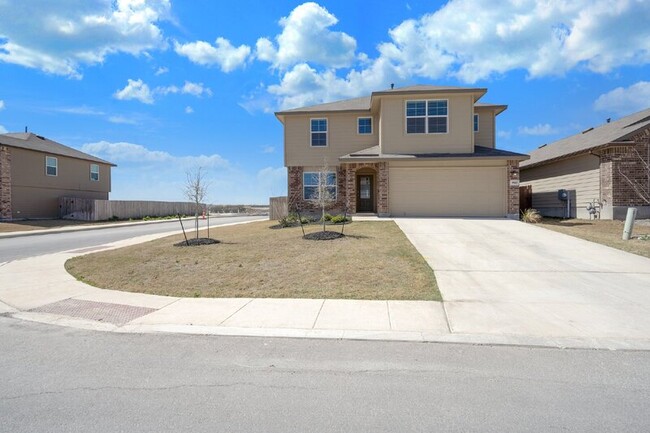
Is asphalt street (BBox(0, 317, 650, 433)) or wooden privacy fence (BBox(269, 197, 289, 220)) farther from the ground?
wooden privacy fence (BBox(269, 197, 289, 220))

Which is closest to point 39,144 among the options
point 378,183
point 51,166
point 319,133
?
point 51,166

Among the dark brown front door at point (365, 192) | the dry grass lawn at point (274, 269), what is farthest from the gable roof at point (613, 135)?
the dry grass lawn at point (274, 269)

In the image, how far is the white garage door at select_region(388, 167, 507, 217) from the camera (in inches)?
746

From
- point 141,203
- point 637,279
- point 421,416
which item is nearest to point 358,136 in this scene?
point 637,279

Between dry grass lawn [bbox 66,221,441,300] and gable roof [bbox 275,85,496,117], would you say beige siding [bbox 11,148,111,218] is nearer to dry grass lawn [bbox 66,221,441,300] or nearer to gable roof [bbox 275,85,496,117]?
gable roof [bbox 275,85,496,117]

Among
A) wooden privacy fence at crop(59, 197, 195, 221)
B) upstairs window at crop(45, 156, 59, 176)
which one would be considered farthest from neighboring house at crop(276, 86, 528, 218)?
upstairs window at crop(45, 156, 59, 176)

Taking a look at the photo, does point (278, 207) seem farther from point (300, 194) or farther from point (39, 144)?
point (39, 144)

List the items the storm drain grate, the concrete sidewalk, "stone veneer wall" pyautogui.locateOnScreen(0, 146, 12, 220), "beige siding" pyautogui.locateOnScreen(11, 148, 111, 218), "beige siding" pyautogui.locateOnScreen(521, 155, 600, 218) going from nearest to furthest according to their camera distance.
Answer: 1. the concrete sidewalk
2. the storm drain grate
3. "beige siding" pyautogui.locateOnScreen(521, 155, 600, 218)
4. "stone veneer wall" pyautogui.locateOnScreen(0, 146, 12, 220)
5. "beige siding" pyautogui.locateOnScreen(11, 148, 111, 218)

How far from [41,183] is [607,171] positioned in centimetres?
3844

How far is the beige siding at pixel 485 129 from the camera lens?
72.5 ft

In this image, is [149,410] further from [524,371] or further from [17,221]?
[17,221]

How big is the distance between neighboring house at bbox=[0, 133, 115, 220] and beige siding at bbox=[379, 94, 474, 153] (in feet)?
87.0

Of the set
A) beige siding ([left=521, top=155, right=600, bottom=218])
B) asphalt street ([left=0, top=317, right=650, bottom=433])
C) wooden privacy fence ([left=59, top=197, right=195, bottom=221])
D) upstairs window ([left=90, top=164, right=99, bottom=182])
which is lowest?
asphalt street ([left=0, top=317, right=650, bottom=433])

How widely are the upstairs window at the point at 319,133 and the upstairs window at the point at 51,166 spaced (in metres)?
23.1
